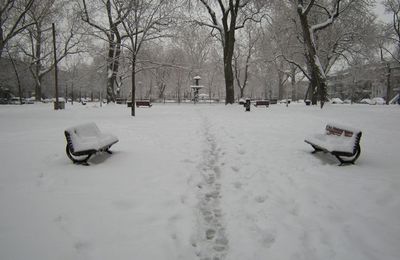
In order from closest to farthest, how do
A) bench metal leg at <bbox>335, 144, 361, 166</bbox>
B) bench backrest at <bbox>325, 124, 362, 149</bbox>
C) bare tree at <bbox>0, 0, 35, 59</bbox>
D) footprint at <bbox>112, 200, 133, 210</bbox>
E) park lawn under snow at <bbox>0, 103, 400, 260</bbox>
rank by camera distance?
park lawn under snow at <bbox>0, 103, 400, 260</bbox>
footprint at <bbox>112, 200, 133, 210</bbox>
bench backrest at <bbox>325, 124, 362, 149</bbox>
bench metal leg at <bbox>335, 144, 361, 166</bbox>
bare tree at <bbox>0, 0, 35, 59</bbox>

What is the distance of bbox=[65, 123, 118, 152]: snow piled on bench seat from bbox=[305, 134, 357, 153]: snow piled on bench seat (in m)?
4.73

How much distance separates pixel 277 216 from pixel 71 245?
7.97 feet

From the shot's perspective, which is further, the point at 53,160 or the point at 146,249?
the point at 53,160

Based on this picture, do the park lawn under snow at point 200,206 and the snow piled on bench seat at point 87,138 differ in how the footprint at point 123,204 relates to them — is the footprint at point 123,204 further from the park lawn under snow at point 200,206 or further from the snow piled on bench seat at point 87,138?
the snow piled on bench seat at point 87,138

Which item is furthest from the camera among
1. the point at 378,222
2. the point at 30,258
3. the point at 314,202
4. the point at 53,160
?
the point at 53,160

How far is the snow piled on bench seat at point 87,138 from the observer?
519 centimetres

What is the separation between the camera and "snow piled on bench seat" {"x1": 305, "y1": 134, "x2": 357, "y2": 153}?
5180mm

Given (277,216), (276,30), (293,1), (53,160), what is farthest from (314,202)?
(276,30)

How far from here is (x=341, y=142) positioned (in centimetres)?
559

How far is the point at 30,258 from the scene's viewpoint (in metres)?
2.49

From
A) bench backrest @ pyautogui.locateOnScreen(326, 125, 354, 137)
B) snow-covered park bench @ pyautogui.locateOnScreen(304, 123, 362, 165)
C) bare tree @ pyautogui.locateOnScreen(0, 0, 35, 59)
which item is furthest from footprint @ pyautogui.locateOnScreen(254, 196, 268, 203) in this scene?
bare tree @ pyautogui.locateOnScreen(0, 0, 35, 59)

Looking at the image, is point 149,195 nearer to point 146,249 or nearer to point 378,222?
point 146,249

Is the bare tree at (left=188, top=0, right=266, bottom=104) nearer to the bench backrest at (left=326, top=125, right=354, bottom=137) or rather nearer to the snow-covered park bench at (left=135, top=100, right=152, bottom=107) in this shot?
the snow-covered park bench at (left=135, top=100, right=152, bottom=107)

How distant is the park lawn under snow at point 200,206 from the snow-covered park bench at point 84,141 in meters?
0.28
